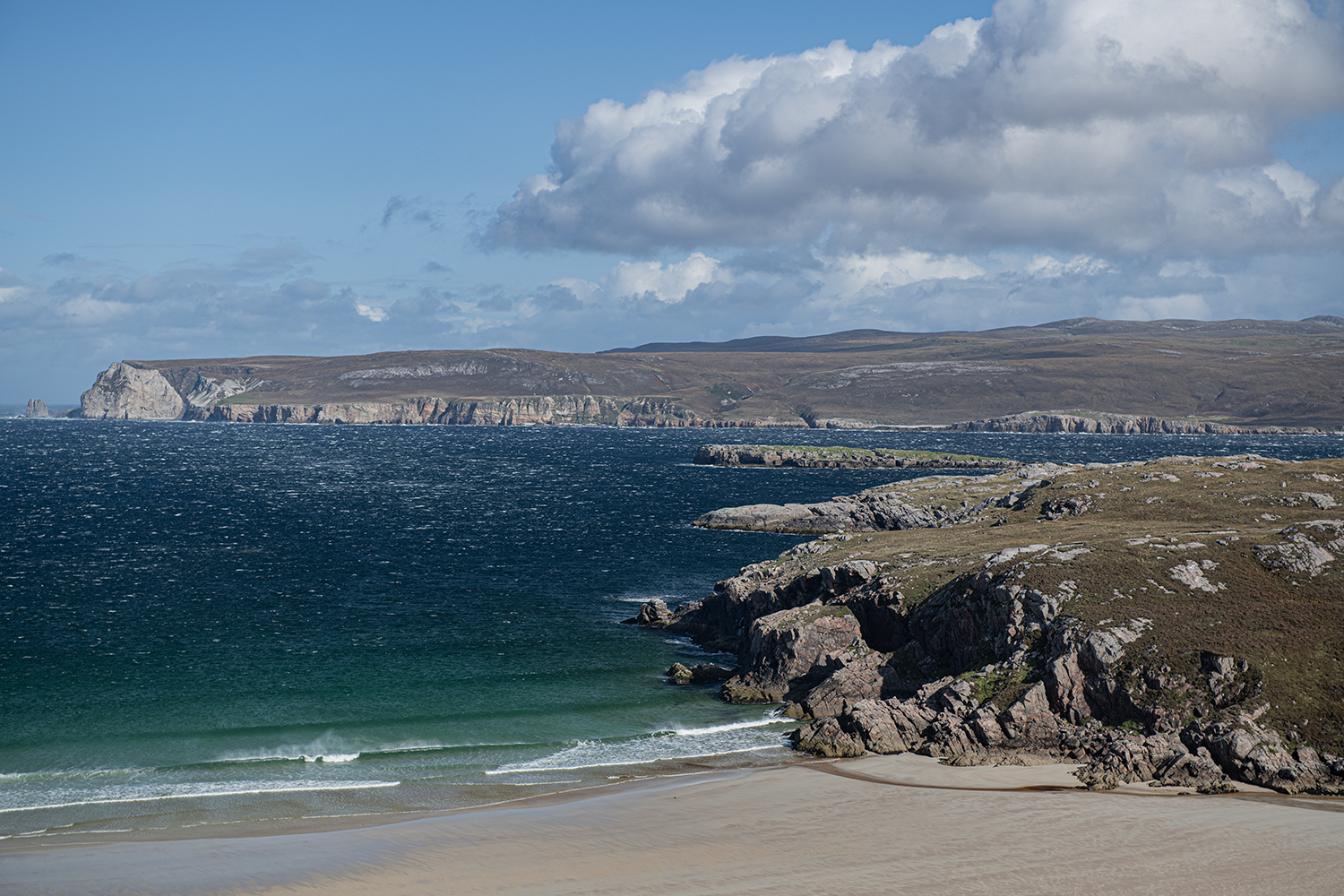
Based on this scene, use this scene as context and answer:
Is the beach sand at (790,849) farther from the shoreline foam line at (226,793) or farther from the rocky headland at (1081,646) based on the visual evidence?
the shoreline foam line at (226,793)

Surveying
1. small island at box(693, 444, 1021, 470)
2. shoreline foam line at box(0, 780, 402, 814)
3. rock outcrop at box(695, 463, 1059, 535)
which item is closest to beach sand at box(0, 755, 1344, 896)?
shoreline foam line at box(0, 780, 402, 814)

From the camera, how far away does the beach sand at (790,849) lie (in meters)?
22.4

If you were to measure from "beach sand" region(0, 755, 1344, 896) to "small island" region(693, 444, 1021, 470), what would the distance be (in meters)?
155

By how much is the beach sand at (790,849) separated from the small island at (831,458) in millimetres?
154835

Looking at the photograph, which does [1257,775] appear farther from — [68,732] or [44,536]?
[44,536]

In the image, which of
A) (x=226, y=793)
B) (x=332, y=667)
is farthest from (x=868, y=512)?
(x=226, y=793)

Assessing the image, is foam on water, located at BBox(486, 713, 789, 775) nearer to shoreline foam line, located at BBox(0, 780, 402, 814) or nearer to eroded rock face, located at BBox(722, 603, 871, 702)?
eroded rock face, located at BBox(722, 603, 871, 702)

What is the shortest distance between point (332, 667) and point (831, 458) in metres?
149

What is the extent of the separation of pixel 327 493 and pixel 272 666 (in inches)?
3124

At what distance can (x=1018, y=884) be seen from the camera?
22.4m

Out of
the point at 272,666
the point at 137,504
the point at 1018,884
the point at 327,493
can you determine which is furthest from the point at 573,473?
the point at 1018,884

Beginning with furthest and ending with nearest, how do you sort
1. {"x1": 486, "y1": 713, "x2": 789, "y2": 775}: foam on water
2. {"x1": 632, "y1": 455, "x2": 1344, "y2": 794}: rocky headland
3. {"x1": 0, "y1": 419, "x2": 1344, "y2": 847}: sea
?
{"x1": 486, "y1": 713, "x2": 789, "y2": 775}: foam on water, {"x1": 0, "y1": 419, "x2": 1344, "y2": 847}: sea, {"x1": 632, "y1": 455, "x2": 1344, "y2": 794}: rocky headland

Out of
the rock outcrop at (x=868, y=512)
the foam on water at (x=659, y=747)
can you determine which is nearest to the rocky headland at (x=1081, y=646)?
the foam on water at (x=659, y=747)

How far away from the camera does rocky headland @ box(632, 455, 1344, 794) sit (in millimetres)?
30375
